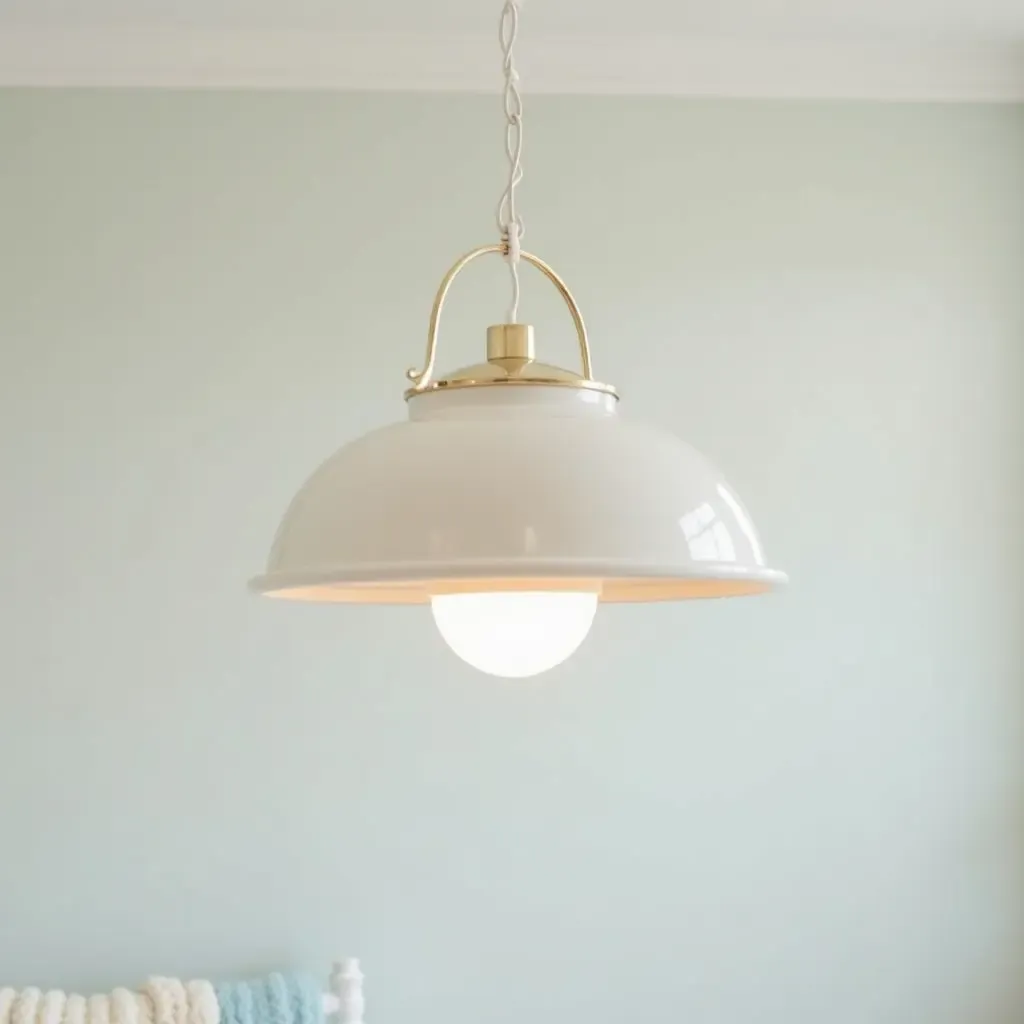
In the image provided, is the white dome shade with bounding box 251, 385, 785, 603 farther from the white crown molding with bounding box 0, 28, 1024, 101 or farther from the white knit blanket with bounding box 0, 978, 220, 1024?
the white crown molding with bounding box 0, 28, 1024, 101

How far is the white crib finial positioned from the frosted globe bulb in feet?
3.52

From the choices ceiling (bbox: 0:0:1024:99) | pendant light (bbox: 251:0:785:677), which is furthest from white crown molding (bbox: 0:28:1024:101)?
pendant light (bbox: 251:0:785:677)

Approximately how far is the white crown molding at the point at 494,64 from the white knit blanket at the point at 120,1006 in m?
1.28

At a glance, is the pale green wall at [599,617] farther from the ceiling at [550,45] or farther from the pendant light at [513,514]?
the pendant light at [513,514]

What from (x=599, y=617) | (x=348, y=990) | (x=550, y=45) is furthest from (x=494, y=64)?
(x=348, y=990)

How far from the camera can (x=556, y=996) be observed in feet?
6.02

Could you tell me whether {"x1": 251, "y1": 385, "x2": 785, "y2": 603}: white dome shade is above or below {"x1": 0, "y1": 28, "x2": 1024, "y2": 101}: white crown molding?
below

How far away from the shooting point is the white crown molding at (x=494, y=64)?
1884mm

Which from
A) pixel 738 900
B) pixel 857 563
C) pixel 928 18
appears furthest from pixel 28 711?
pixel 928 18

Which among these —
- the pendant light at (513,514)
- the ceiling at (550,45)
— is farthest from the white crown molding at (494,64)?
the pendant light at (513,514)

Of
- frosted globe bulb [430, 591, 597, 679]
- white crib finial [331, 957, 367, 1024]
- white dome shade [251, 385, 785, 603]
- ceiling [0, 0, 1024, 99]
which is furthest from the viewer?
ceiling [0, 0, 1024, 99]

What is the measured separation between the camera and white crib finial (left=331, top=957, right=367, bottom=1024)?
1.71 m

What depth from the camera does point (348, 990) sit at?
67.4 inches

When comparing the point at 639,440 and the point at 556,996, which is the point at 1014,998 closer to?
the point at 556,996
